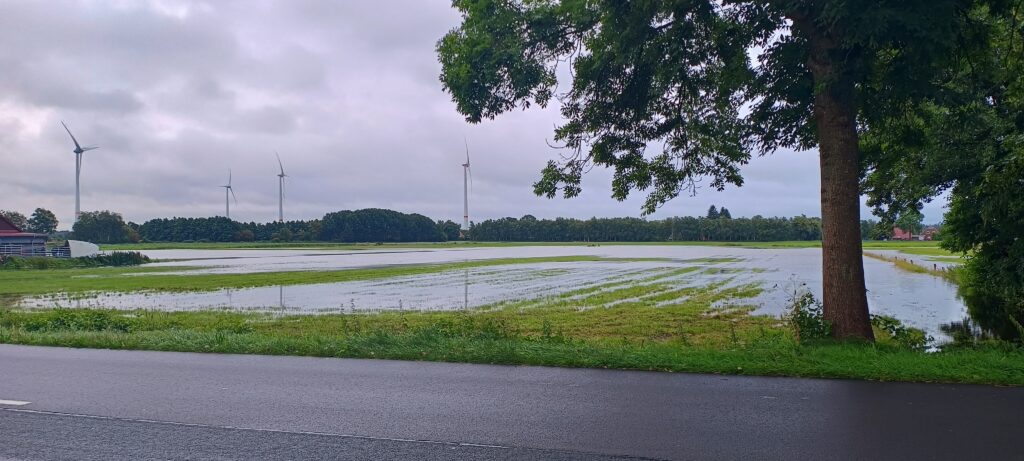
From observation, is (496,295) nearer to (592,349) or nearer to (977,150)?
(977,150)

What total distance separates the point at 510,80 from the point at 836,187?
18.1ft

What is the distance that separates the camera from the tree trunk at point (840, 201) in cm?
1046

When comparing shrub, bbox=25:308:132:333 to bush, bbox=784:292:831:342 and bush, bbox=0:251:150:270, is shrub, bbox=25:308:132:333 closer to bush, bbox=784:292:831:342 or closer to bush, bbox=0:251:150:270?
bush, bbox=784:292:831:342

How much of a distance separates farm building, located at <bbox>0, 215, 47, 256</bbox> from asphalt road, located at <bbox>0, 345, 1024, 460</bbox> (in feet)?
242

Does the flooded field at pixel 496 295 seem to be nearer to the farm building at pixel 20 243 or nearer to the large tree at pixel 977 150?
the large tree at pixel 977 150

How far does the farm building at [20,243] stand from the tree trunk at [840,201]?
7769 cm

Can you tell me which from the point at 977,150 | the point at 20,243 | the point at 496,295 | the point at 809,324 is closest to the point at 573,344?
the point at 809,324

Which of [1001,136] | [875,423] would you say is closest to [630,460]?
[875,423]

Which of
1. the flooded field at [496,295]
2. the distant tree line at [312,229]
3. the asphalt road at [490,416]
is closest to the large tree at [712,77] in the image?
the asphalt road at [490,416]

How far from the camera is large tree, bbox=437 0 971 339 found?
988cm

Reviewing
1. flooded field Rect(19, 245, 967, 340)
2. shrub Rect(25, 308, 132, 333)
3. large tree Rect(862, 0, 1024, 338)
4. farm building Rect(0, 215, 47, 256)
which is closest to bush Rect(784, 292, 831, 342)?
large tree Rect(862, 0, 1024, 338)

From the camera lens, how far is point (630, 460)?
18.3 ft

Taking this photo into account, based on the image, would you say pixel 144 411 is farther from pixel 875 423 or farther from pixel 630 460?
pixel 875 423

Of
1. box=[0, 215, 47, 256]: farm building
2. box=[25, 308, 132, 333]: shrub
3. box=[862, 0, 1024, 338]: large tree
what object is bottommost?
box=[25, 308, 132, 333]: shrub
